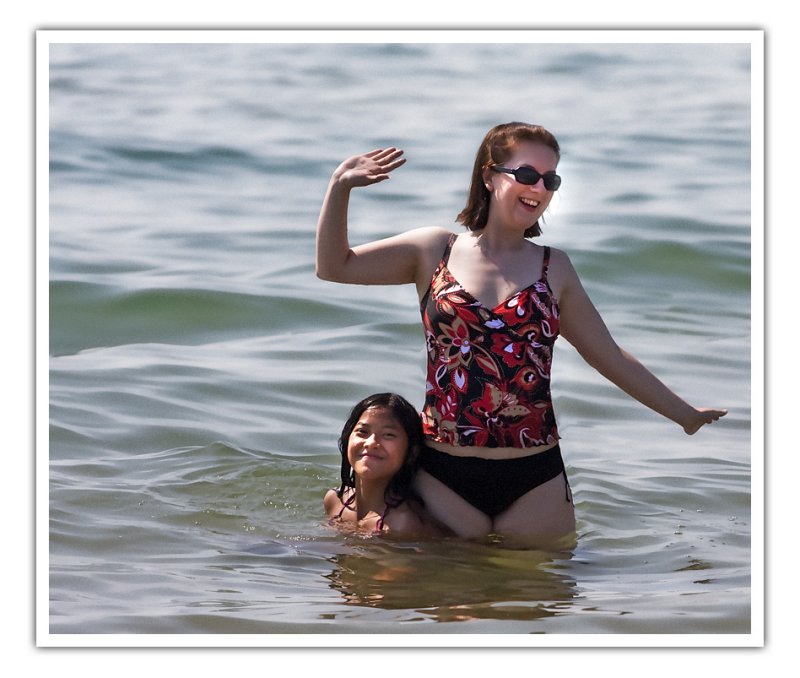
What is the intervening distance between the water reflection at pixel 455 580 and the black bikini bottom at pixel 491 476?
19cm

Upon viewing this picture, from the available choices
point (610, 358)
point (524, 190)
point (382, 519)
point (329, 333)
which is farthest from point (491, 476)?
point (329, 333)

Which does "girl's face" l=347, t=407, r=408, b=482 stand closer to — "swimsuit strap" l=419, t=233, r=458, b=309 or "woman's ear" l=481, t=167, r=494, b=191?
"swimsuit strap" l=419, t=233, r=458, b=309

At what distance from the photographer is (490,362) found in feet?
16.7

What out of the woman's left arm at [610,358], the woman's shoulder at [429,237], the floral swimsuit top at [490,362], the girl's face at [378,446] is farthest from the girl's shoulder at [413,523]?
the woman's shoulder at [429,237]

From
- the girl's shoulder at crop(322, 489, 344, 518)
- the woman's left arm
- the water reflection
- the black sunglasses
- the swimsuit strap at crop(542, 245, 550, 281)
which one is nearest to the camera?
the water reflection

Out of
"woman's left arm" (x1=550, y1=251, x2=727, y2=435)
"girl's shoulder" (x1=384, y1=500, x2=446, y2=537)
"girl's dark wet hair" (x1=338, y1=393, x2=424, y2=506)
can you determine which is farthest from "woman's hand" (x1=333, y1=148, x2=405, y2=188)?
"girl's shoulder" (x1=384, y1=500, x2=446, y2=537)

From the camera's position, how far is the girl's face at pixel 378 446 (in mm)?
5285

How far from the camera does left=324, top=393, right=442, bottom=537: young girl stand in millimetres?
5285

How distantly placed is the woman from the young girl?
0.27 ft

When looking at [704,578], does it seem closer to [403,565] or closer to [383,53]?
[403,565]

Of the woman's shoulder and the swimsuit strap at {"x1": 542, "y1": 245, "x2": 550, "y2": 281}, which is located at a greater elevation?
the woman's shoulder

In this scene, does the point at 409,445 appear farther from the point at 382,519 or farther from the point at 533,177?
the point at 533,177

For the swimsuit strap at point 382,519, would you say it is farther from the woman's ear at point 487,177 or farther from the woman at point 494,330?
the woman's ear at point 487,177
